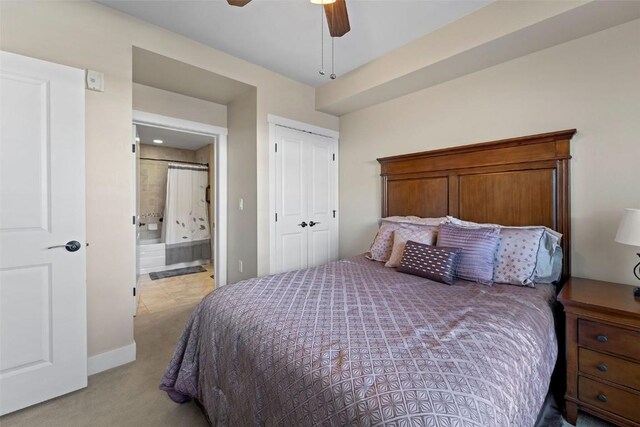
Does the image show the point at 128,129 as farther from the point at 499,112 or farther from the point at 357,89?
the point at 499,112

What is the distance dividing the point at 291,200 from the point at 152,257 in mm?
3390

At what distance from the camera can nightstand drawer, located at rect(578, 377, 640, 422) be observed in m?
1.38

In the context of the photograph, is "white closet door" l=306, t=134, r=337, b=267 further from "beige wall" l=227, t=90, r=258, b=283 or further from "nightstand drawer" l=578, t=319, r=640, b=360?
"nightstand drawer" l=578, t=319, r=640, b=360

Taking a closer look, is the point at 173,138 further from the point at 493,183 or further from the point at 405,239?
the point at 493,183

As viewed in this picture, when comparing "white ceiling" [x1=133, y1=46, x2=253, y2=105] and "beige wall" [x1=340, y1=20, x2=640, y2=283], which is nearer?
"beige wall" [x1=340, y1=20, x2=640, y2=283]

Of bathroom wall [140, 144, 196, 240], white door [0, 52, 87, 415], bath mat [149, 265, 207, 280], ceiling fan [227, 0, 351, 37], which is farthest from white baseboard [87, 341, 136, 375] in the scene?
bathroom wall [140, 144, 196, 240]

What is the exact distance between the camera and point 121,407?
5.51 ft

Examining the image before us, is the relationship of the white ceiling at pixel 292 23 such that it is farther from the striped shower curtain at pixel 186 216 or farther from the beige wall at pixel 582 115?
the striped shower curtain at pixel 186 216

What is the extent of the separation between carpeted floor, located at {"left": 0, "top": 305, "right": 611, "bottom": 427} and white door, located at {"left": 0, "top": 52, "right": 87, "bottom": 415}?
0.09 metres

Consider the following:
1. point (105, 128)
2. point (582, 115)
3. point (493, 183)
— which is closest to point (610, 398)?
point (493, 183)

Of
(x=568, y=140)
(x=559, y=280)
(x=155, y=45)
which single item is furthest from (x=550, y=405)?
(x=155, y=45)

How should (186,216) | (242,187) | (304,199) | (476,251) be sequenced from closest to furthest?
(476,251)
(242,187)
(304,199)
(186,216)

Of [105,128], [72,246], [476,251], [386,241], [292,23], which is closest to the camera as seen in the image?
[72,246]

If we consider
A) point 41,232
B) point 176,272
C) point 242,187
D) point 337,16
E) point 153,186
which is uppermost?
point 337,16
